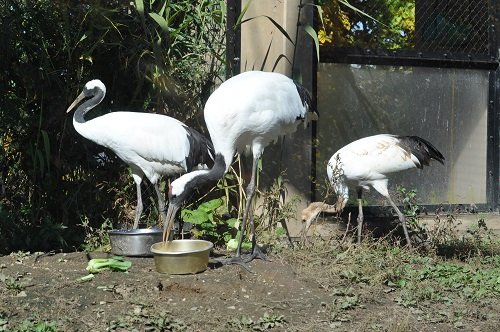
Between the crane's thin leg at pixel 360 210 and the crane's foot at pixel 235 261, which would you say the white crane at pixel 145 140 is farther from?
the crane's thin leg at pixel 360 210

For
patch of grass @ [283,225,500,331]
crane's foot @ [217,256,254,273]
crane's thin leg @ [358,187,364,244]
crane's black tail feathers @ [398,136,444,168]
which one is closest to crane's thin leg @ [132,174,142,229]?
crane's foot @ [217,256,254,273]

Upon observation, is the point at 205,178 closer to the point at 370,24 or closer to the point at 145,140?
the point at 145,140

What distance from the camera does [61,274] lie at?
5.73 metres

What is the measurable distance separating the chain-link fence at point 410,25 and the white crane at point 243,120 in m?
1.68

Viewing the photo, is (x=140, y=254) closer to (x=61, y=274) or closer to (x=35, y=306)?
(x=61, y=274)

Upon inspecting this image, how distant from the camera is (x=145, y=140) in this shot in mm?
6695

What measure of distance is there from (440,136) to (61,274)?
4.61m

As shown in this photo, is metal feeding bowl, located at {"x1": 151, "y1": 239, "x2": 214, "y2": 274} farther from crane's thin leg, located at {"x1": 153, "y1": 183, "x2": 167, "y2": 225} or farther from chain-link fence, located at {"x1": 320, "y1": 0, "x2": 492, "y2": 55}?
chain-link fence, located at {"x1": 320, "y1": 0, "x2": 492, "y2": 55}

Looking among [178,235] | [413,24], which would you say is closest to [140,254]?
[178,235]

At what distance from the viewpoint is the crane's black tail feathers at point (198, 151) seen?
22.7 feet

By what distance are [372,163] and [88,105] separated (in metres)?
2.74

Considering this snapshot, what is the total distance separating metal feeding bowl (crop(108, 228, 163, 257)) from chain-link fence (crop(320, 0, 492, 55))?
9.59ft

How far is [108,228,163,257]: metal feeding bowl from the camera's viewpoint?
6.38 m

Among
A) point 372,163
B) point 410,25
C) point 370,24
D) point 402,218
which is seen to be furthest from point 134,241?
point 410,25
